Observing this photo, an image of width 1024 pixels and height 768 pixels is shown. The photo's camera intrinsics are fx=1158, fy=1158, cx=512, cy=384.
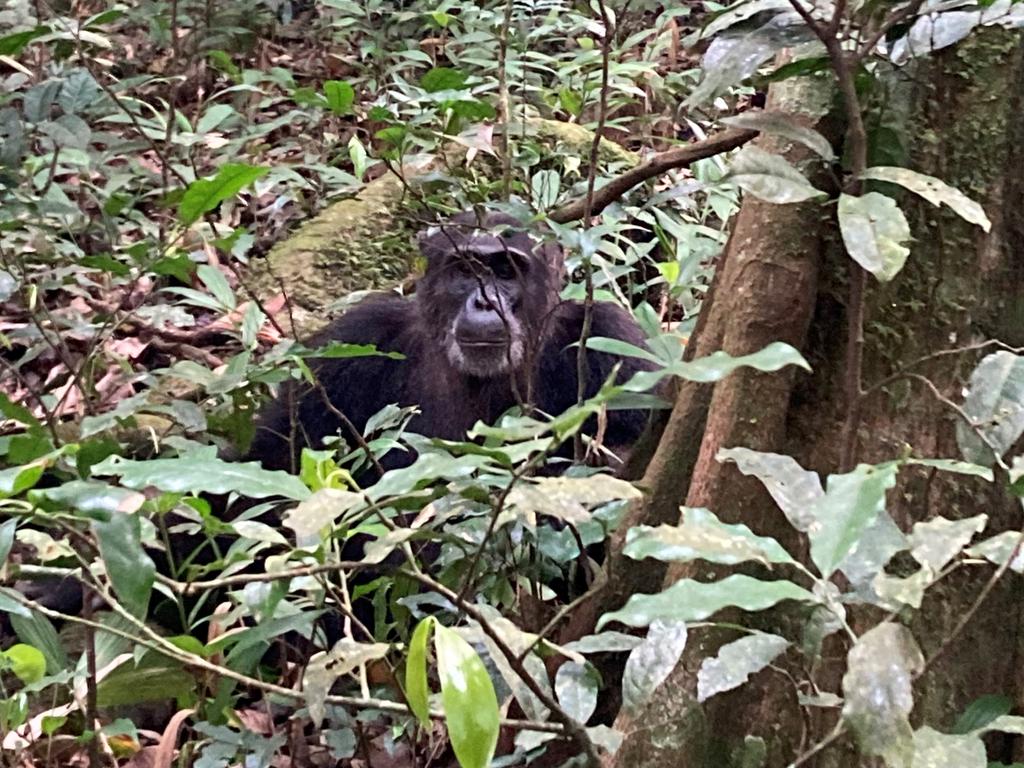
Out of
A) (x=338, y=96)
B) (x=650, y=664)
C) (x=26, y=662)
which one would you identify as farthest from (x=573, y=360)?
(x=650, y=664)

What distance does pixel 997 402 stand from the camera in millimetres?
1438

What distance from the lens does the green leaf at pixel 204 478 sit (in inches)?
49.9

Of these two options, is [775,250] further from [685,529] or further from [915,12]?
[685,529]

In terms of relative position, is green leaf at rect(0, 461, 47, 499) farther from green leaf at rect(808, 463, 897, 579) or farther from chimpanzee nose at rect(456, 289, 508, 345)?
chimpanzee nose at rect(456, 289, 508, 345)

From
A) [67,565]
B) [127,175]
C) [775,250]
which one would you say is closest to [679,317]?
[127,175]

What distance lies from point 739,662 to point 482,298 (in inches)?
106

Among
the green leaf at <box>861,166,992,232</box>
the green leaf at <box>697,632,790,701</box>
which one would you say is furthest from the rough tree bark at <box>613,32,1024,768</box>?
the green leaf at <box>697,632,790,701</box>

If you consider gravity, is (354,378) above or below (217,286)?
below

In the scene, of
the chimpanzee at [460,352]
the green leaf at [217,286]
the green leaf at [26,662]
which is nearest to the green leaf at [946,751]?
→ the green leaf at [26,662]

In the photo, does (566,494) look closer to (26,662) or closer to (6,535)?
(6,535)

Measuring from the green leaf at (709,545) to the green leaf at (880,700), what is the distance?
13 centimetres

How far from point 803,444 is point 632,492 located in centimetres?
84

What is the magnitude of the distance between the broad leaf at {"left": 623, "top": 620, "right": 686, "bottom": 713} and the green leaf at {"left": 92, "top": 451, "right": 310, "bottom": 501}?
16.8 inches

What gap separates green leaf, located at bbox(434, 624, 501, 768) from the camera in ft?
3.54
